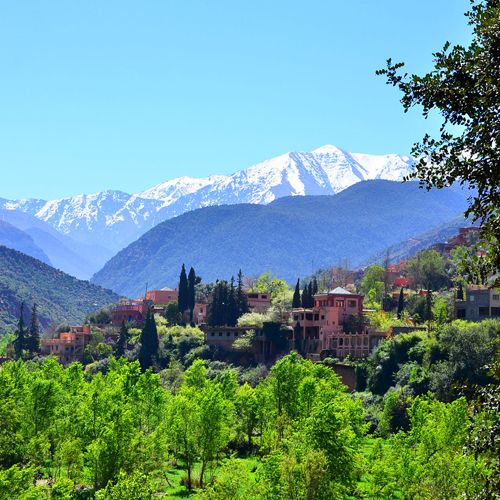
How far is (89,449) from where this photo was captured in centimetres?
5416

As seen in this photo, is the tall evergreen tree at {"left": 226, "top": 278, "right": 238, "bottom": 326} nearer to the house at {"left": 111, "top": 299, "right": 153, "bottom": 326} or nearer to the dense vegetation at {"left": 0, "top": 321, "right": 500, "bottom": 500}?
the house at {"left": 111, "top": 299, "right": 153, "bottom": 326}

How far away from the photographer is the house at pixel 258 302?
405 ft

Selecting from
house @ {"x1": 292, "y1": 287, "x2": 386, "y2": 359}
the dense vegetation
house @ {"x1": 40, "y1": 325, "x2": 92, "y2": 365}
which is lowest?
the dense vegetation

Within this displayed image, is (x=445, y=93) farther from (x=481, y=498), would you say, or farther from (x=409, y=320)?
(x=409, y=320)

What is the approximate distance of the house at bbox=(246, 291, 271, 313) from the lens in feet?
405

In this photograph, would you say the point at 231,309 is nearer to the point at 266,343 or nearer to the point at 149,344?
the point at 266,343

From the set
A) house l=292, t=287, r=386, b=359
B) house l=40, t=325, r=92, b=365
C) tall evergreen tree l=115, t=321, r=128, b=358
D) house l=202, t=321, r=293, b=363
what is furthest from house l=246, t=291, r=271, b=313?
house l=40, t=325, r=92, b=365

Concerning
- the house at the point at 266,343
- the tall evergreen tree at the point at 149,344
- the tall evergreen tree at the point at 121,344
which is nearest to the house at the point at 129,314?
the tall evergreen tree at the point at 121,344

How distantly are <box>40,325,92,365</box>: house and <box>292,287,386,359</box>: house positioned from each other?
35150 millimetres

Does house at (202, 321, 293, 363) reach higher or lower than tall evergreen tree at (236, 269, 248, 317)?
lower

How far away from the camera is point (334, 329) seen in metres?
104

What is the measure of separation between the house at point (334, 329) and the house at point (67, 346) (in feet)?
115

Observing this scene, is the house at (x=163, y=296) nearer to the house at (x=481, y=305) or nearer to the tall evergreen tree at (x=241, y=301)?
the tall evergreen tree at (x=241, y=301)

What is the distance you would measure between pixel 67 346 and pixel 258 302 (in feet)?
94.4
